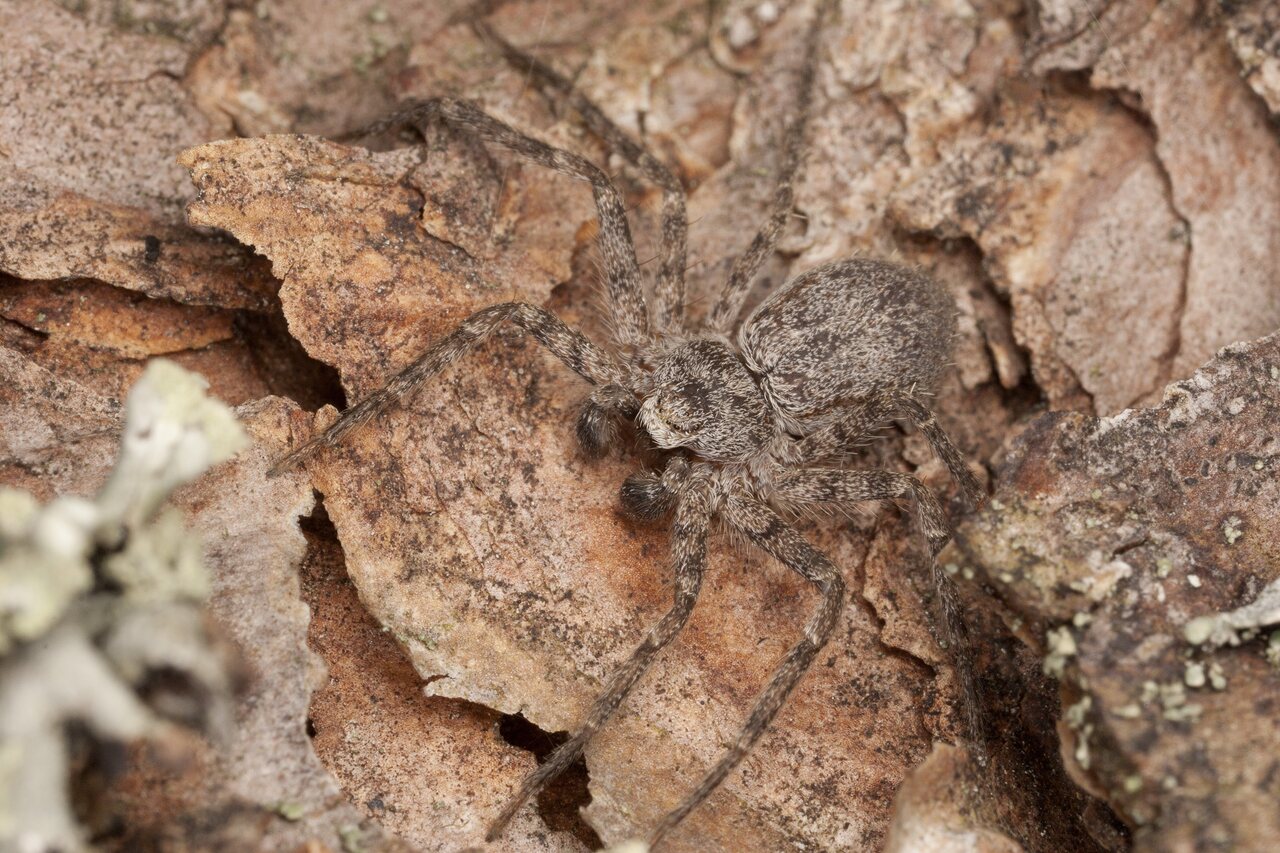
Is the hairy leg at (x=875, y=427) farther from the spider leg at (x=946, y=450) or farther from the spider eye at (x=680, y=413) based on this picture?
the spider eye at (x=680, y=413)

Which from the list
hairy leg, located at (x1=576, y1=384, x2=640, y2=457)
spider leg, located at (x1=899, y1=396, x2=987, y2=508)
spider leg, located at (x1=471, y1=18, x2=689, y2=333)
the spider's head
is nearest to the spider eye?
the spider's head

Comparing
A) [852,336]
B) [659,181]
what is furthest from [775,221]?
[852,336]

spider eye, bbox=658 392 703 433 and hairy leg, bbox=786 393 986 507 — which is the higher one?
hairy leg, bbox=786 393 986 507

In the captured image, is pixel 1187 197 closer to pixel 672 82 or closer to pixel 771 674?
pixel 672 82

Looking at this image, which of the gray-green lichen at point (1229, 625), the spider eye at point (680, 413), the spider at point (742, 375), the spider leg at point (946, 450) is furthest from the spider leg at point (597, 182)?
the gray-green lichen at point (1229, 625)

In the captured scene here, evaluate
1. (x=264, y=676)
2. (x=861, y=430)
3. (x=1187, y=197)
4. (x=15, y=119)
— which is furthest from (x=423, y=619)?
(x=1187, y=197)

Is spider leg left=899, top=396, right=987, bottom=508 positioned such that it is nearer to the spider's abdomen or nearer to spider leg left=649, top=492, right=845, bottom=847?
the spider's abdomen

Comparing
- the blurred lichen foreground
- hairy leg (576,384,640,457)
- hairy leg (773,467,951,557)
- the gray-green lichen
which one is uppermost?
the gray-green lichen
